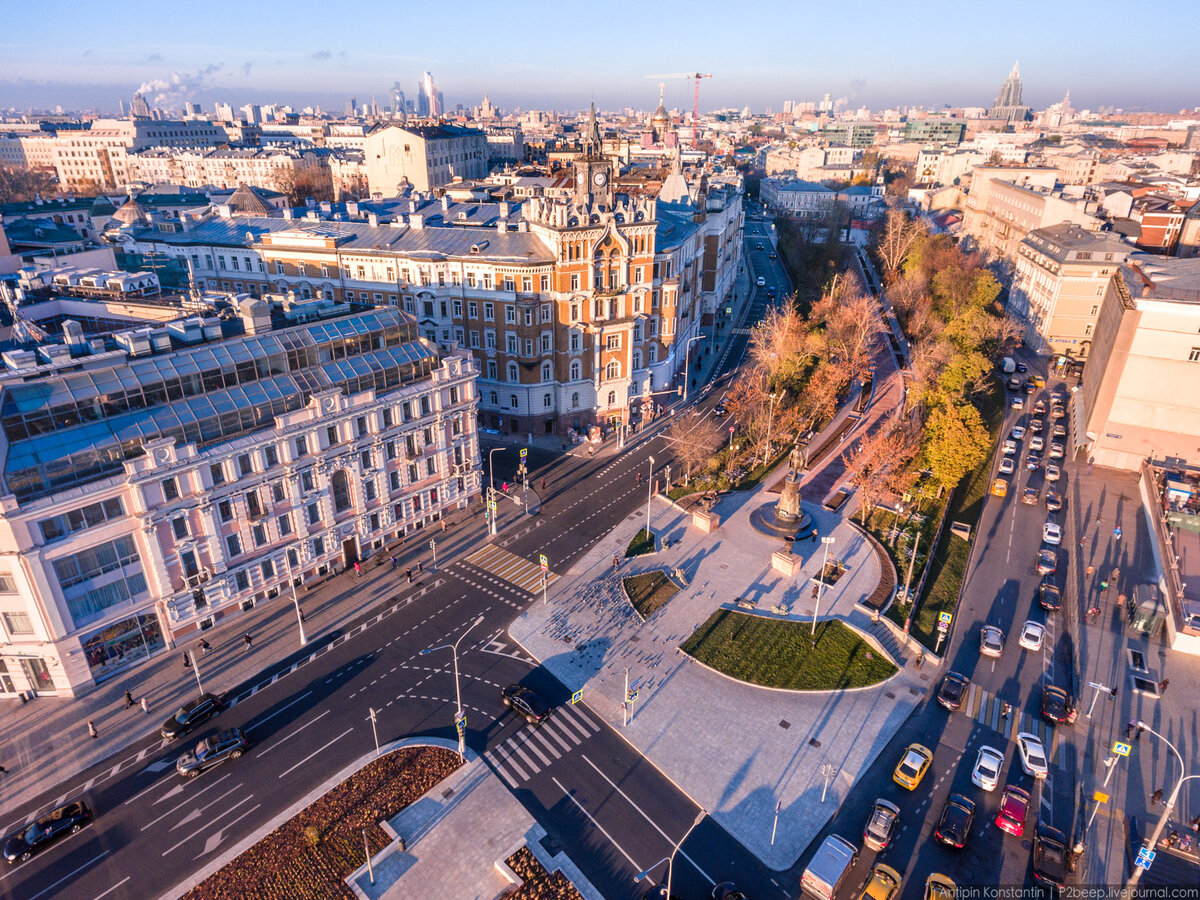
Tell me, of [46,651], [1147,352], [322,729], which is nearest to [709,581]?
[322,729]

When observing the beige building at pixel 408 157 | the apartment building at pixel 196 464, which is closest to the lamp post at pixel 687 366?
the apartment building at pixel 196 464

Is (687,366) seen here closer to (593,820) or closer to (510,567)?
(510,567)

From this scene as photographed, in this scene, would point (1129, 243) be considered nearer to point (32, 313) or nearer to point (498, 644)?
point (498, 644)

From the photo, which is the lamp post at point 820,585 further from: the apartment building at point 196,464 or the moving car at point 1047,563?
the apartment building at point 196,464

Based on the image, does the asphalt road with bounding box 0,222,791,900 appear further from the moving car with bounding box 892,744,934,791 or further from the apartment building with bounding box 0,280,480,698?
the moving car with bounding box 892,744,934,791

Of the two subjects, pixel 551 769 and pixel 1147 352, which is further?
pixel 1147 352

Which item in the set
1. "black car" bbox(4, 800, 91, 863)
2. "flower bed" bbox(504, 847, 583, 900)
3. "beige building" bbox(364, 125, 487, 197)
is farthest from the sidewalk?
"beige building" bbox(364, 125, 487, 197)
